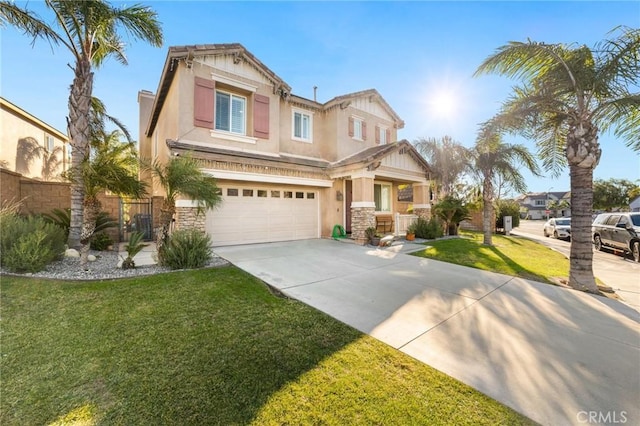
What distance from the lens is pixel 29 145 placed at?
1415cm

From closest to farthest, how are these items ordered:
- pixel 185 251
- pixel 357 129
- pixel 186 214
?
pixel 185 251
pixel 186 214
pixel 357 129

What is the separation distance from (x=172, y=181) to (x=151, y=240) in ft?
23.2

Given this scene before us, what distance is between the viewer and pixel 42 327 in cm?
367

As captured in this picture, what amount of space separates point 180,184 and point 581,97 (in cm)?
1038

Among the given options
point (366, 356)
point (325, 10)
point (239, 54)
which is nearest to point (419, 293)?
point (366, 356)

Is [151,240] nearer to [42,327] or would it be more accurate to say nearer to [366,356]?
[42,327]

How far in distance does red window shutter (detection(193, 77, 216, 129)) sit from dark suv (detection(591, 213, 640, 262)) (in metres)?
15.6

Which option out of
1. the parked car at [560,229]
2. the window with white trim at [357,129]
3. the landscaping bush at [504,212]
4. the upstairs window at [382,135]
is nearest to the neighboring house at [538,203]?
the parked car at [560,229]

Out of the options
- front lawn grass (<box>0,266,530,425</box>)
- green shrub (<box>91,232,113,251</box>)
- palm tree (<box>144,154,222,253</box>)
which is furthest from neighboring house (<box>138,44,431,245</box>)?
front lawn grass (<box>0,266,530,425</box>)

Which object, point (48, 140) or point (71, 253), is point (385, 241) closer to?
point (71, 253)

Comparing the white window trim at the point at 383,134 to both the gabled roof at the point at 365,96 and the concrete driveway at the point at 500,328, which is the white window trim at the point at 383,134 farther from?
the concrete driveway at the point at 500,328

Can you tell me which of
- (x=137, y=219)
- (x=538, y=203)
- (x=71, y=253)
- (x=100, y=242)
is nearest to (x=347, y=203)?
(x=137, y=219)

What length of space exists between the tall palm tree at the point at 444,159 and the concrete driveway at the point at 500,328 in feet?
36.3

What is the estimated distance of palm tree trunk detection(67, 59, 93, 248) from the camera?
723cm
